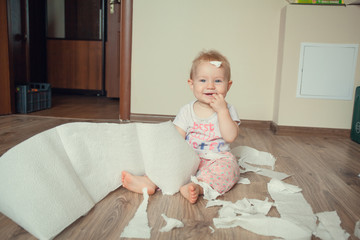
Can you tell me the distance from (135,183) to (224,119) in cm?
38

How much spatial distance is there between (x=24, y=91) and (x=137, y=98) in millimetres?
863

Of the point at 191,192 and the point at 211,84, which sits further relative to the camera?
the point at 211,84

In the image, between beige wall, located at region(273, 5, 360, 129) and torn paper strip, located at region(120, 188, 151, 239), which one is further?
beige wall, located at region(273, 5, 360, 129)

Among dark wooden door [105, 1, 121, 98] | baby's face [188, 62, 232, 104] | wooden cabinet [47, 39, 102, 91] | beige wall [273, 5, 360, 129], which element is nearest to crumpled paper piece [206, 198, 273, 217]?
baby's face [188, 62, 232, 104]

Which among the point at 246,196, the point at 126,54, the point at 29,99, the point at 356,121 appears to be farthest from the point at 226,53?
the point at 29,99

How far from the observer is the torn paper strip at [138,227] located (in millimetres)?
685

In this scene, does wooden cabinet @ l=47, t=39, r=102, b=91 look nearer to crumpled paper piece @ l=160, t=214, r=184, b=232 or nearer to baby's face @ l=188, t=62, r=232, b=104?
baby's face @ l=188, t=62, r=232, b=104

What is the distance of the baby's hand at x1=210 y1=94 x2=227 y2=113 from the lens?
108 centimetres

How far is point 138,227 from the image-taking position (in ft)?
2.36

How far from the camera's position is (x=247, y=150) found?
145cm

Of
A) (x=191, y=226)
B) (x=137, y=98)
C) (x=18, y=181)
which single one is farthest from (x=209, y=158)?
(x=137, y=98)

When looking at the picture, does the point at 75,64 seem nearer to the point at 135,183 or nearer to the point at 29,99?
the point at 29,99

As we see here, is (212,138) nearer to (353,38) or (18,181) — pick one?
(18,181)

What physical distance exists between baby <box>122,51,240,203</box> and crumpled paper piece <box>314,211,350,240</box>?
0.29m
